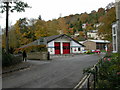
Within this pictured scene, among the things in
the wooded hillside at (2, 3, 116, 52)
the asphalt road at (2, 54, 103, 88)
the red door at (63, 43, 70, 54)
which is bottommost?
the asphalt road at (2, 54, 103, 88)

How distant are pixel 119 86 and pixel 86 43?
50631 millimetres

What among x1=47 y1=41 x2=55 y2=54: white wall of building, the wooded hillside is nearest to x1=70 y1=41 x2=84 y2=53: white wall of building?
x1=47 y1=41 x2=55 y2=54: white wall of building

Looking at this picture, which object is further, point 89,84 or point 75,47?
point 75,47

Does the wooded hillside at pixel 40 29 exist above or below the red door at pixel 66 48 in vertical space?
above

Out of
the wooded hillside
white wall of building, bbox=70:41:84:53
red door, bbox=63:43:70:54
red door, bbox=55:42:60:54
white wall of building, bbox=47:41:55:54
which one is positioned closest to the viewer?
the wooded hillside

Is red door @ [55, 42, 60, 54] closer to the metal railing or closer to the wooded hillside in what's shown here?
the wooded hillside

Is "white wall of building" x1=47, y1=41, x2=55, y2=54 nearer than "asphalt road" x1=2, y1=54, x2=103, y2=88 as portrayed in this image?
No

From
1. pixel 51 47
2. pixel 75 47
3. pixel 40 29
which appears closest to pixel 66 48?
pixel 75 47

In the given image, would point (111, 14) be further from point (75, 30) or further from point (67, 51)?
point (75, 30)

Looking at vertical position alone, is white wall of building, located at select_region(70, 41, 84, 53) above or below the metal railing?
above

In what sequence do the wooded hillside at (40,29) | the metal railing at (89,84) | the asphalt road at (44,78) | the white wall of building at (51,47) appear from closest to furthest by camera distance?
the metal railing at (89,84)
the asphalt road at (44,78)
the wooded hillside at (40,29)
the white wall of building at (51,47)

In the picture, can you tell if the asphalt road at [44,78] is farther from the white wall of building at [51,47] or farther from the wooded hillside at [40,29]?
the white wall of building at [51,47]

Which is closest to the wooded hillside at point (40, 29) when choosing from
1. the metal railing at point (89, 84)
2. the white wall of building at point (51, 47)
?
the white wall of building at point (51, 47)

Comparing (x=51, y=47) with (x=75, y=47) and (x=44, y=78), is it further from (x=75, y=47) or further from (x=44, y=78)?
(x=44, y=78)
